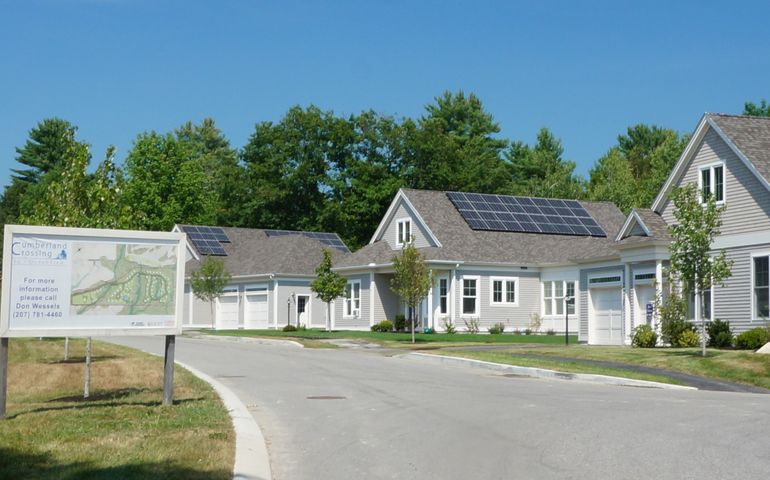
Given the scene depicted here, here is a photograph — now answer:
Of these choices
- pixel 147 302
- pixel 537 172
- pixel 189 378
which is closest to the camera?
pixel 147 302

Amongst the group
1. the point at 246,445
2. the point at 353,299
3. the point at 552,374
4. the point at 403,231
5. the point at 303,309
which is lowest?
the point at 246,445

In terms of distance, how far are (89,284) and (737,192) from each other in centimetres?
2346

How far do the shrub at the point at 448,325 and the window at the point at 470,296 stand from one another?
1.01 meters

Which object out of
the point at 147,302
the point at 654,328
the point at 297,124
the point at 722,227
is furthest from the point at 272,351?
the point at 297,124

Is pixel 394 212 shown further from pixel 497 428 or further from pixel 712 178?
pixel 497 428

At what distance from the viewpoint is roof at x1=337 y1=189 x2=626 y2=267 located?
47.8m

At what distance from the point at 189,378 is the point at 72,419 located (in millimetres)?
6945

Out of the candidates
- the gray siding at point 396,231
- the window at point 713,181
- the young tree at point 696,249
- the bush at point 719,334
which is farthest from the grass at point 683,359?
the gray siding at point 396,231

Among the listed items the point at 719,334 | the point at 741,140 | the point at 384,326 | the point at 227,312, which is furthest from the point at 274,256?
the point at 719,334

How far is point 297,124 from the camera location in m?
80.1

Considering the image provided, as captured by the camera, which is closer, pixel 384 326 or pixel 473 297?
pixel 473 297

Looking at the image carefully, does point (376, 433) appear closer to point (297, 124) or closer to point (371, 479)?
point (371, 479)

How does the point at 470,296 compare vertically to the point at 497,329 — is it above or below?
above

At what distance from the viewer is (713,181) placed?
111 ft
